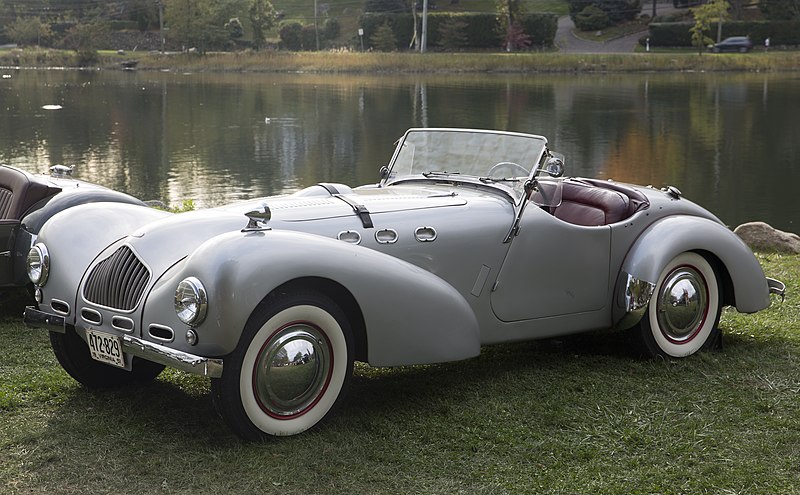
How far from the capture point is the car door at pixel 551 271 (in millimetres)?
5008

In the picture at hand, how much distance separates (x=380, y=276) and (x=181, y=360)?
103 cm

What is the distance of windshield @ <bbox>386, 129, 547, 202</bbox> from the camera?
17.7ft

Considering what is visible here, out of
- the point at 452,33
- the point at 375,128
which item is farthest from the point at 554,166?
the point at 452,33

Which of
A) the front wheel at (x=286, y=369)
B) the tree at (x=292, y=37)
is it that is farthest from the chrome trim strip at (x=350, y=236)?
the tree at (x=292, y=37)

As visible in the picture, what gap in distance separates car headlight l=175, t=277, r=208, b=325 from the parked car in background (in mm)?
60459

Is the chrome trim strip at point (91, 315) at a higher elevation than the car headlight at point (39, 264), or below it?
below

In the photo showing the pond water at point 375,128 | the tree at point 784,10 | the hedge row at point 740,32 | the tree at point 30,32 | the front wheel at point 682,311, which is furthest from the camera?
the tree at point 30,32

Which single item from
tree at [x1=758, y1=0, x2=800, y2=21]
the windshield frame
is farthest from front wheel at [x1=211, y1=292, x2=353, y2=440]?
tree at [x1=758, y1=0, x2=800, y2=21]

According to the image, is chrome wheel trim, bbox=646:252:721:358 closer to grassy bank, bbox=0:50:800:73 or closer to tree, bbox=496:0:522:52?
grassy bank, bbox=0:50:800:73

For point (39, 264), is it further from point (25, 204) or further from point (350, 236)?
point (25, 204)

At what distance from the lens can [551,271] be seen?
203 inches

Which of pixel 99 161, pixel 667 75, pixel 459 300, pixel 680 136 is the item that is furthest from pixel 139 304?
pixel 667 75

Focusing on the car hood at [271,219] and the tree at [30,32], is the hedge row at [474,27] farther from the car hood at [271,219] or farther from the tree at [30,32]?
the car hood at [271,219]

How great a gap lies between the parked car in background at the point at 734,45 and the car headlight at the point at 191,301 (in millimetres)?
60459
